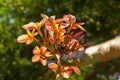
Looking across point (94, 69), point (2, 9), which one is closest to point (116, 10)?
point (94, 69)

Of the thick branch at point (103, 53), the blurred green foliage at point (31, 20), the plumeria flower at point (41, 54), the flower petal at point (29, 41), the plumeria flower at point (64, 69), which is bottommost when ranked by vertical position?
the blurred green foliage at point (31, 20)

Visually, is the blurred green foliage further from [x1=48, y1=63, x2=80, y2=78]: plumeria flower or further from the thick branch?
[x1=48, y1=63, x2=80, y2=78]: plumeria flower

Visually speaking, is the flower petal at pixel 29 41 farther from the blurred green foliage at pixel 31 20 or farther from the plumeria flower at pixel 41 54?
the blurred green foliage at pixel 31 20

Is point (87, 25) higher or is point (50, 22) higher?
point (50, 22)

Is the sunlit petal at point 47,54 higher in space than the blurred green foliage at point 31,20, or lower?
higher

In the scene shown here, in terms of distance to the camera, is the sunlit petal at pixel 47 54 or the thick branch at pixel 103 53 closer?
the sunlit petal at pixel 47 54

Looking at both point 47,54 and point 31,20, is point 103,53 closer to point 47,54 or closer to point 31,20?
point 47,54

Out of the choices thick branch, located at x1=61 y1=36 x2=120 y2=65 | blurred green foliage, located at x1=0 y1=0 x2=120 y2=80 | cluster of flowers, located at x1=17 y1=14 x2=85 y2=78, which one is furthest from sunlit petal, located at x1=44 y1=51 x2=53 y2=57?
blurred green foliage, located at x1=0 y1=0 x2=120 y2=80

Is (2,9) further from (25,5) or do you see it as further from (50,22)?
(50,22)

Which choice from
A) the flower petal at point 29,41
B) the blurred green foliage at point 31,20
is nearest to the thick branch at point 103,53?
the flower petal at point 29,41
